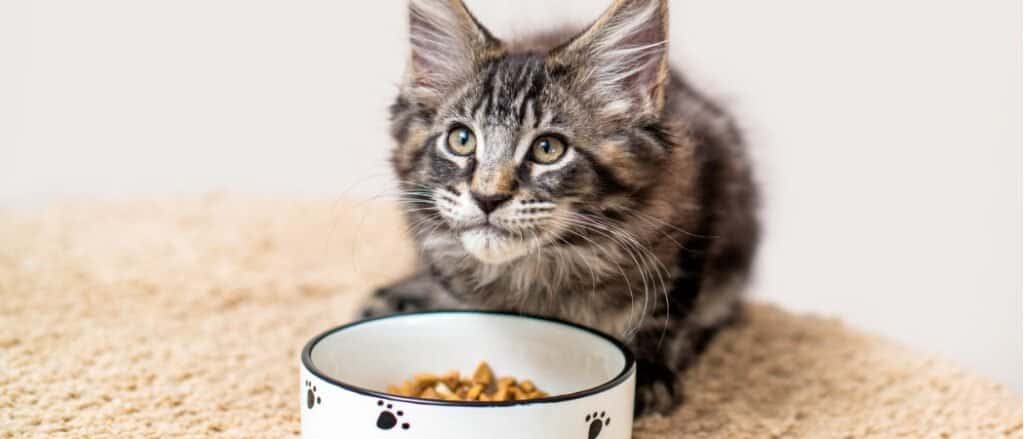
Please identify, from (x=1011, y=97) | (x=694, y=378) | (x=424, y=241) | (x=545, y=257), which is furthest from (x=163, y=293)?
(x=1011, y=97)

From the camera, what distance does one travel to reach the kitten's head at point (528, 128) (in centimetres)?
150

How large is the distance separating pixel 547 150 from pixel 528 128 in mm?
44

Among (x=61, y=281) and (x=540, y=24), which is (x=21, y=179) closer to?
(x=61, y=281)

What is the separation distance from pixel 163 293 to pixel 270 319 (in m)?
0.29

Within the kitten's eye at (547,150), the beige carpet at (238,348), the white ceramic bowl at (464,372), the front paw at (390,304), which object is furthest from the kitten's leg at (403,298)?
the kitten's eye at (547,150)

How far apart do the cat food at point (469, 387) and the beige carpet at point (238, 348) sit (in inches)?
7.9

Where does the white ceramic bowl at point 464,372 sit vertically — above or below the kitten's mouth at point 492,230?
below

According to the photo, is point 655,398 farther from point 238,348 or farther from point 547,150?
point 238,348

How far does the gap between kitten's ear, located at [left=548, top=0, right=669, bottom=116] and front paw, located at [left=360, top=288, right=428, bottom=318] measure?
68 cm

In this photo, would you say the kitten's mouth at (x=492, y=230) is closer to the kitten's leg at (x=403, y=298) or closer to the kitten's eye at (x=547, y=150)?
the kitten's eye at (x=547, y=150)

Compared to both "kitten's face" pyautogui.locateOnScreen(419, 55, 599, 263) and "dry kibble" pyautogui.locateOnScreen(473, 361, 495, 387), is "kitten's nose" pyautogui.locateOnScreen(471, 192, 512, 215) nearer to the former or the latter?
"kitten's face" pyautogui.locateOnScreen(419, 55, 599, 263)

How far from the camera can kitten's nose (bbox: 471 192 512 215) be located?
1462mm

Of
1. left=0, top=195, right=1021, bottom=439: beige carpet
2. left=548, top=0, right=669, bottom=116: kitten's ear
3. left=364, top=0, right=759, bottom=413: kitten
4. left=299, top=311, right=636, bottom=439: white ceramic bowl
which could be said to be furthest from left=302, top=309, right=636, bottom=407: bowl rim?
left=548, top=0, right=669, bottom=116: kitten's ear

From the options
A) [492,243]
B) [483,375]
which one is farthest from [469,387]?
[492,243]
